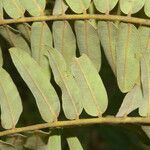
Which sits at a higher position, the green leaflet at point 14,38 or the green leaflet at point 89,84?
the green leaflet at point 14,38

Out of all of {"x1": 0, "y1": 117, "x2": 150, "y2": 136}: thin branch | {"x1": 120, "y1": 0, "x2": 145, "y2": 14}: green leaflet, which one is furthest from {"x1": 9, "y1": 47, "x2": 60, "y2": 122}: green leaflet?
{"x1": 120, "y1": 0, "x2": 145, "y2": 14}: green leaflet

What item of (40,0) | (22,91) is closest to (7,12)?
(40,0)

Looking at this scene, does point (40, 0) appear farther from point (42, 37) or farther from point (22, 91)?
point (22, 91)

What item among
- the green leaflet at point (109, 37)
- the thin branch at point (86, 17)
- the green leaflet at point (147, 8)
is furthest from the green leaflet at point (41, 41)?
the green leaflet at point (147, 8)

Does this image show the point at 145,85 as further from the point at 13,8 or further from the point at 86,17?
the point at 13,8

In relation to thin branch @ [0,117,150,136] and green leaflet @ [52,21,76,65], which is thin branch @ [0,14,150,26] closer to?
green leaflet @ [52,21,76,65]

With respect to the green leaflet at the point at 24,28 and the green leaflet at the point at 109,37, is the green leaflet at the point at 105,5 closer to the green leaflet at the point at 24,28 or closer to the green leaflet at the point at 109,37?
the green leaflet at the point at 109,37
